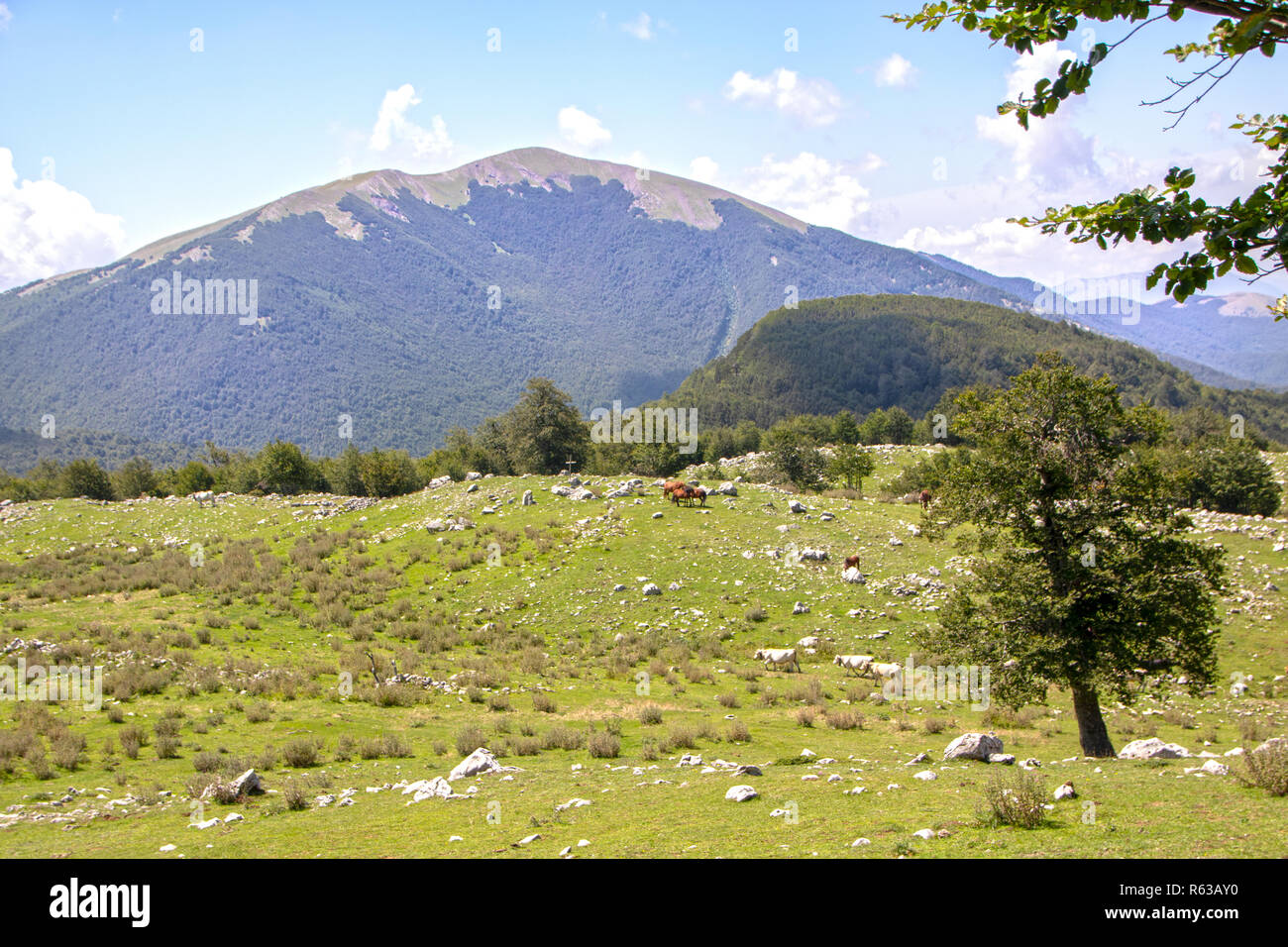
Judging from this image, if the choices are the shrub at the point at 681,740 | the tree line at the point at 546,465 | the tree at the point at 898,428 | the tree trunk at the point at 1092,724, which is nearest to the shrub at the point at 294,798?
the shrub at the point at 681,740

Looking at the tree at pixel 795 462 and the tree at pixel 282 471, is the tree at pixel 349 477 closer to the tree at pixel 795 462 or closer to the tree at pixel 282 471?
the tree at pixel 282 471

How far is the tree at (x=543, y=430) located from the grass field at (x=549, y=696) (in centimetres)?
1111

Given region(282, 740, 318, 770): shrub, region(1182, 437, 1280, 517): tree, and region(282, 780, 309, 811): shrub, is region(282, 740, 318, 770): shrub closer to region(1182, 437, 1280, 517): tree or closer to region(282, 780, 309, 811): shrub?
region(282, 780, 309, 811): shrub

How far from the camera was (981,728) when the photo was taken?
1834cm

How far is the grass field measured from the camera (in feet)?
29.6

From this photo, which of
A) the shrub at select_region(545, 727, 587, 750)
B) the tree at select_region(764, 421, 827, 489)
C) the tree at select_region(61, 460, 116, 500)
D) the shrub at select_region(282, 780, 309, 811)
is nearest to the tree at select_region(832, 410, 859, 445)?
the tree at select_region(764, 421, 827, 489)

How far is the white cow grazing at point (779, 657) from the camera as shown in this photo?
25517 mm

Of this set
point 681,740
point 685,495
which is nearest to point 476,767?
point 681,740

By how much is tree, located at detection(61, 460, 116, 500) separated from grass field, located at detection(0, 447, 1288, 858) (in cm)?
1886

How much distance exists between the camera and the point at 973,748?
45.1 ft

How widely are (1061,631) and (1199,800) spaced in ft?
17.5

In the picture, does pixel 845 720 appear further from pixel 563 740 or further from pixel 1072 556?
pixel 563 740
